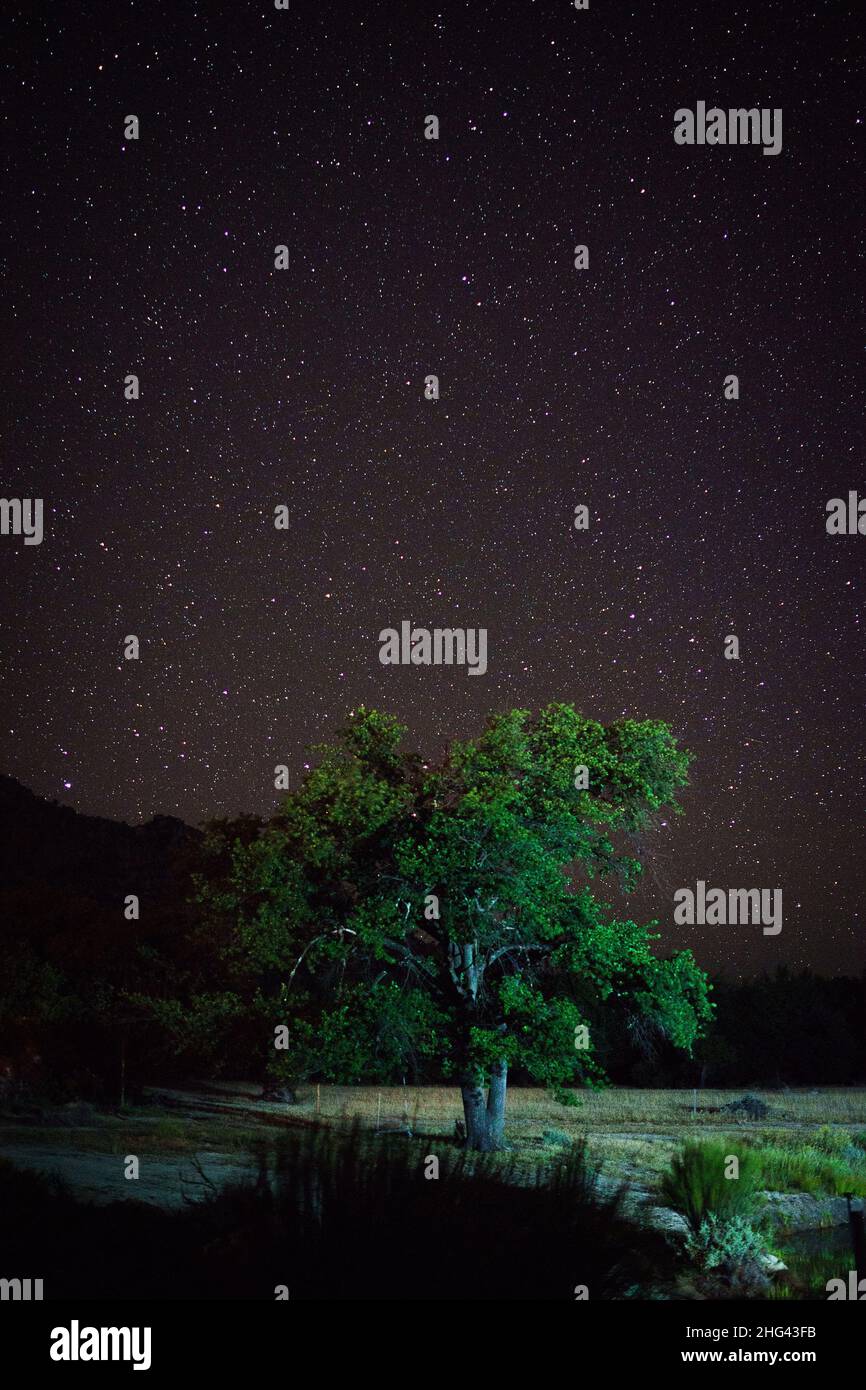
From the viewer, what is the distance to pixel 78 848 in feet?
244

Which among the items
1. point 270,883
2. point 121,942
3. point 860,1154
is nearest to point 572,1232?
point 270,883

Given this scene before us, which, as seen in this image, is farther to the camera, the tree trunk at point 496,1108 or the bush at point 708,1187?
the tree trunk at point 496,1108

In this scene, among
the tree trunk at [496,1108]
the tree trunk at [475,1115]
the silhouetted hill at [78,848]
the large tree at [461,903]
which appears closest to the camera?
the large tree at [461,903]

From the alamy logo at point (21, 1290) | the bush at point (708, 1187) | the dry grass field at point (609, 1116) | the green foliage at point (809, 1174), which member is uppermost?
the alamy logo at point (21, 1290)

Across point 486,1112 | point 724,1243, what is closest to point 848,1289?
point 724,1243

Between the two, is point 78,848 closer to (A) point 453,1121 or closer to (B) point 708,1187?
(A) point 453,1121

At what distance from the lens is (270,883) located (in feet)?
64.0

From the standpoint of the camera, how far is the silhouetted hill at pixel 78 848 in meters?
64.4

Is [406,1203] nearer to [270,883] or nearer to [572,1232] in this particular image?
[572,1232]
